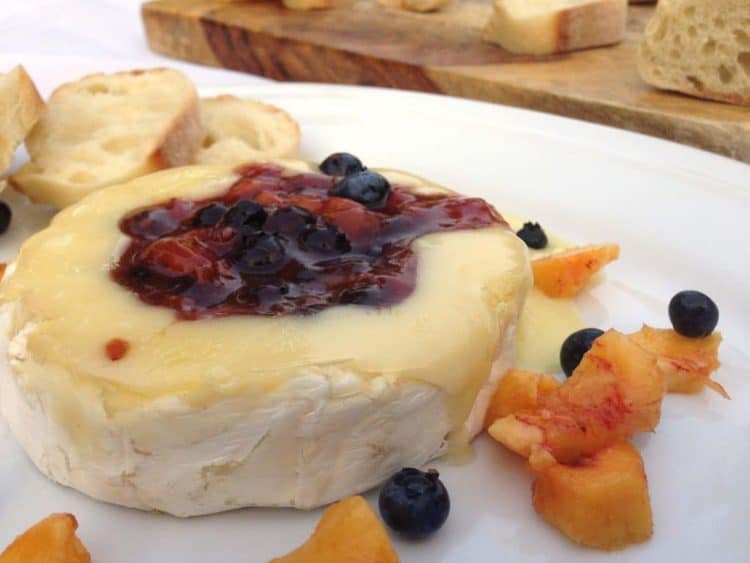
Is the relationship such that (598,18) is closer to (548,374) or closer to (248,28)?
(248,28)

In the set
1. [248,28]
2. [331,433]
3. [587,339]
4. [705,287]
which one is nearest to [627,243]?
[705,287]

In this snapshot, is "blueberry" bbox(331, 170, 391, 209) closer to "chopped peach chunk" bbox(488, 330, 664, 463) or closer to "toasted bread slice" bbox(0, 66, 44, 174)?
"chopped peach chunk" bbox(488, 330, 664, 463)

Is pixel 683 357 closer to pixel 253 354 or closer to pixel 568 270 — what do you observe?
pixel 568 270

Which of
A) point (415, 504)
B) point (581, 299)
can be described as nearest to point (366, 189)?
point (581, 299)

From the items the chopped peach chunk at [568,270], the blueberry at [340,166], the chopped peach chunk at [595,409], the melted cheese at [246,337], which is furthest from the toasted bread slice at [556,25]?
the chopped peach chunk at [595,409]

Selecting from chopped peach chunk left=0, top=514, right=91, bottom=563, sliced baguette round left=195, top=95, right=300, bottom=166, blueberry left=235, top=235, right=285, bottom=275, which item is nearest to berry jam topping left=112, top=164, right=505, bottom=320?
blueberry left=235, top=235, right=285, bottom=275

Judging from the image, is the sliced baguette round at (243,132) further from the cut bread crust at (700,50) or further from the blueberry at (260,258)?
the cut bread crust at (700,50)
